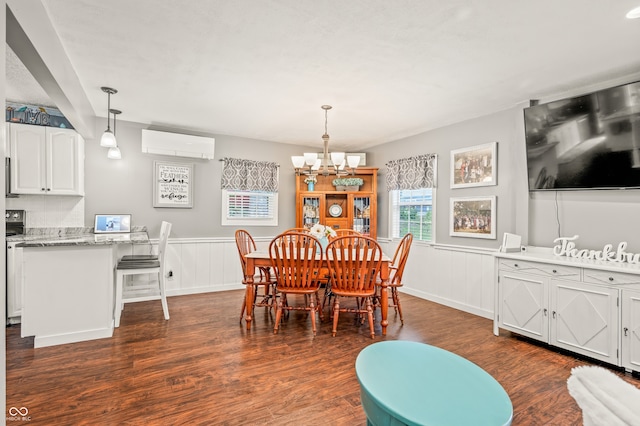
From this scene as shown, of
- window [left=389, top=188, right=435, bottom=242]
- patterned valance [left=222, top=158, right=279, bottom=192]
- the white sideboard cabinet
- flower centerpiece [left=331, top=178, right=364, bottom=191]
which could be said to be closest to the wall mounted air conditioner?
patterned valance [left=222, top=158, right=279, bottom=192]

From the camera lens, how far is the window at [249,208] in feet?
17.0

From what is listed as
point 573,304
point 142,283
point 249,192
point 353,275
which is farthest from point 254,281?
point 573,304

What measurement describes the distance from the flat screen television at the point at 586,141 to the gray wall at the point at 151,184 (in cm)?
372

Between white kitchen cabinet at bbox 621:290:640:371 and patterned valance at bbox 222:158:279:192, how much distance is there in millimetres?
4513

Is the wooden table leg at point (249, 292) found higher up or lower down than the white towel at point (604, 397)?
lower down

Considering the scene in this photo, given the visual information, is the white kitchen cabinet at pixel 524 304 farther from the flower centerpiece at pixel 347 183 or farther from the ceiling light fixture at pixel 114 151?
the ceiling light fixture at pixel 114 151

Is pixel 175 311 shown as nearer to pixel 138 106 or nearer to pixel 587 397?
pixel 138 106

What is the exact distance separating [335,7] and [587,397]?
2.15 m

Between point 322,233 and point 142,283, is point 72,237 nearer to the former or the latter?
point 142,283

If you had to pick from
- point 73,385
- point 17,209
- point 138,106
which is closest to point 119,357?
point 73,385

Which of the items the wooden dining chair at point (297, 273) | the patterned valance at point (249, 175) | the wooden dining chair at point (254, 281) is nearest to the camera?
the wooden dining chair at point (297, 273)

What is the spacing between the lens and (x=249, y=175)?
529cm

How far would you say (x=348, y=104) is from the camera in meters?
3.68

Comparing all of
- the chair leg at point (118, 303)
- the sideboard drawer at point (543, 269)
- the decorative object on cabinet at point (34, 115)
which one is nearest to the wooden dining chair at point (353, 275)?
the sideboard drawer at point (543, 269)
